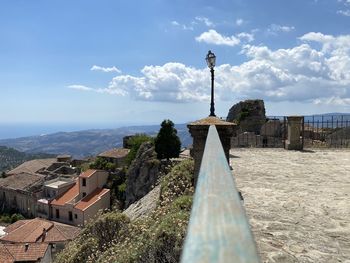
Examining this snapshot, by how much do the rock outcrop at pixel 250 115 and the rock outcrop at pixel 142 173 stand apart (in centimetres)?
844

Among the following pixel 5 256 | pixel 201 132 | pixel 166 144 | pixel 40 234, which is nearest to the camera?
pixel 201 132

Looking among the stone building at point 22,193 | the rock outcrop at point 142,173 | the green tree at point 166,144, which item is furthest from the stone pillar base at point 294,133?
the stone building at point 22,193

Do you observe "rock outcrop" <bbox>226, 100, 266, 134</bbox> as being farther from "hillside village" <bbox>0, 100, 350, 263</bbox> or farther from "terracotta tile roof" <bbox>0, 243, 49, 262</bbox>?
"terracotta tile roof" <bbox>0, 243, 49, 262</bbox>

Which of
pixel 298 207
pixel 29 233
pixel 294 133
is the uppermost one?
pixel 294 133

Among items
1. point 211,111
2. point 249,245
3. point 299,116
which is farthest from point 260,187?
point 299,116

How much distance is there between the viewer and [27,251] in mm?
29953

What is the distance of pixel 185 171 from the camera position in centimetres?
1208

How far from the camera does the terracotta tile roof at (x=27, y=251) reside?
95.5 feet

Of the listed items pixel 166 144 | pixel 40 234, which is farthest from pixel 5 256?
pixel 166 144

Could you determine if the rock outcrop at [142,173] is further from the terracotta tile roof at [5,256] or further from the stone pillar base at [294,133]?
the stone pillar base at [294,133]

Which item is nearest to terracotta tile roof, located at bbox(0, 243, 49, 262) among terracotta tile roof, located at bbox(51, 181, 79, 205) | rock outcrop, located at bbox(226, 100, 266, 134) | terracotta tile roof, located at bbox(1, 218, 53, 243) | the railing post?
terracotta tile roof, located at bbox(1, 218, 53, 243)

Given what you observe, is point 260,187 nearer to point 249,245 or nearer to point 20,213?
point 249,245

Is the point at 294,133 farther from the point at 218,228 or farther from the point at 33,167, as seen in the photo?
the point at 33,167

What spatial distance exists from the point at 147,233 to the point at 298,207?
3.01 metres
